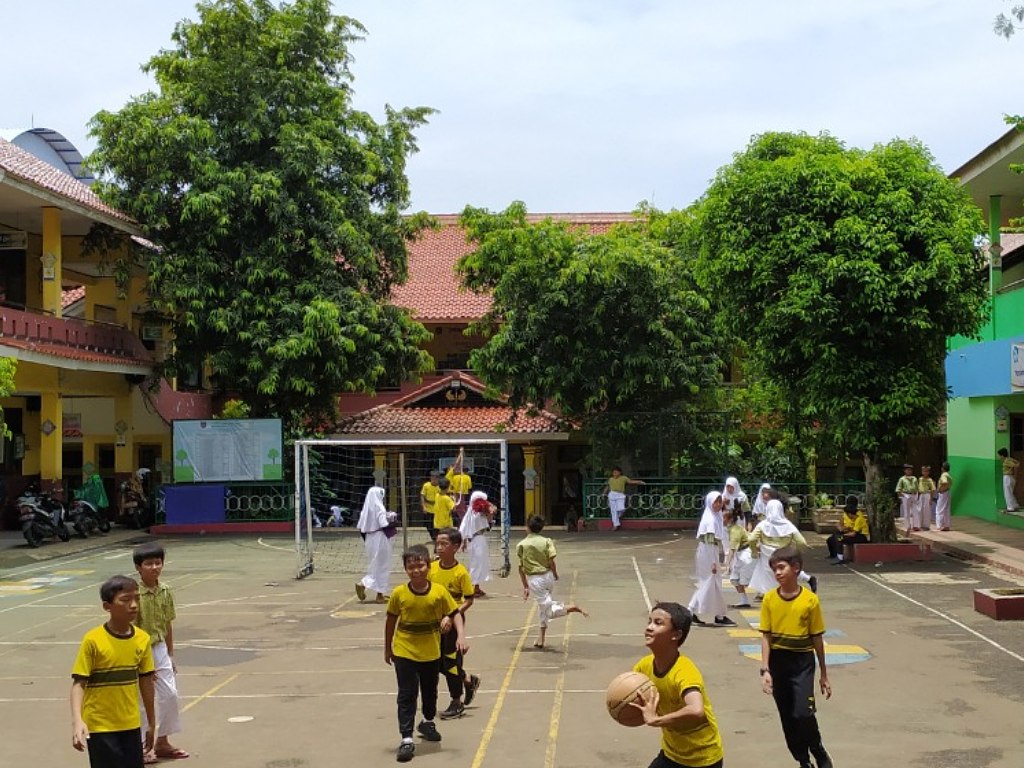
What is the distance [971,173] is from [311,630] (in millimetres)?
17386

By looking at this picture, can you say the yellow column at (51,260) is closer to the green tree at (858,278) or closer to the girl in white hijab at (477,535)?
the girl in white hijab at (477,535)

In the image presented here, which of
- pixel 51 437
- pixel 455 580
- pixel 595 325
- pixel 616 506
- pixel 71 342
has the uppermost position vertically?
pixel 595 325

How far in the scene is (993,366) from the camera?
26.2 m

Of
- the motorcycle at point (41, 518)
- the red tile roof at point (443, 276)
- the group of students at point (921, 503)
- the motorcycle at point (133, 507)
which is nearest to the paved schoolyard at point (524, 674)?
the motorcycle at point (41, 518)

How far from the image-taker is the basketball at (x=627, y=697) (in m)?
5.38

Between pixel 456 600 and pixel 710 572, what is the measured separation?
5.21 meters

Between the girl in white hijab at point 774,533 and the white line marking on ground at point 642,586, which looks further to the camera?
the white line marking on ground at point 642,586

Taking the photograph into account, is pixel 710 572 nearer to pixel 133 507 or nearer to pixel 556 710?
pixel 556 710

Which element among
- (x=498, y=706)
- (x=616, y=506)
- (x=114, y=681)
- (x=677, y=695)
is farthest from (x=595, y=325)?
(x=677, y=695)

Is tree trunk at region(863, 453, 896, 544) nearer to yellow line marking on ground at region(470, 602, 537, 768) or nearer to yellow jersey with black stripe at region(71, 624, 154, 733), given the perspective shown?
yellow line marking on ground at region(470, 602, 537, 768)

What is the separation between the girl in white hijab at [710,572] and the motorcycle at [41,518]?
15726 millimetres

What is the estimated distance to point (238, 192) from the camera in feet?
94.7

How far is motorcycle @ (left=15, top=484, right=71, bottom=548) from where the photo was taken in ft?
81.3

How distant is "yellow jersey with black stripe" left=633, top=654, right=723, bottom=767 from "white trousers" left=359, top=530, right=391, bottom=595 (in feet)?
36.3
